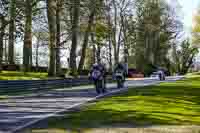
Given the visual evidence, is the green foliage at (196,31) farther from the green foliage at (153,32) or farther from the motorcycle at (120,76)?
the motorcycle at (120,76)

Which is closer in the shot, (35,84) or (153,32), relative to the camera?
(35,84)

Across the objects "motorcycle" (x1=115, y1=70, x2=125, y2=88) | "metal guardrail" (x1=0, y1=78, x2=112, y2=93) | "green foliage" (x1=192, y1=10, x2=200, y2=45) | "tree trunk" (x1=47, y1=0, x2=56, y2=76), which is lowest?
"metal guardrail" (x1=0, y1=78, x2=112, y2=93)

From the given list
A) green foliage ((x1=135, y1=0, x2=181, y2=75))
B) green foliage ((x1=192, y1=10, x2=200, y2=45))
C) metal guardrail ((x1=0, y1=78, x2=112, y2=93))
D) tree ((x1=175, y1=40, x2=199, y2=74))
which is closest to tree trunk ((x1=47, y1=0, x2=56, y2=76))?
metal guardrail ((x1=0, y1=78, x2=112, y2=93))

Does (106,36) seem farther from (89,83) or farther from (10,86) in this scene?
(10,86)

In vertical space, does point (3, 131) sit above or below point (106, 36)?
below

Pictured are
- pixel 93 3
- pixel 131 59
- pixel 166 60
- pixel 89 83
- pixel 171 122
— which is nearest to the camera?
pixel 171 122

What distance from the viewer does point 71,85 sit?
1809 inches

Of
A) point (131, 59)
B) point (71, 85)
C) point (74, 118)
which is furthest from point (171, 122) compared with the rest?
point (131, 59)

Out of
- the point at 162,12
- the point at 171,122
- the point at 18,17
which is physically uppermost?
Result: the point at 162,12

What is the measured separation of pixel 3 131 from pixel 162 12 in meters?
97.2

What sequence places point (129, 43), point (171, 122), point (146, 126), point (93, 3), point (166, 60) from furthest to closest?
point (166, 60) → point (129, 43) → point (93, 3) → point (171, 122) → point (146, 126)

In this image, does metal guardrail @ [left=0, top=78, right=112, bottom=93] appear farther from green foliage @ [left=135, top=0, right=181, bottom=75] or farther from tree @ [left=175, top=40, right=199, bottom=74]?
tree @ [left=175, top=40, right=199, bottom=74]

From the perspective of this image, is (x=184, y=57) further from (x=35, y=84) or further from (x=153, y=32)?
(x=35, y=84)

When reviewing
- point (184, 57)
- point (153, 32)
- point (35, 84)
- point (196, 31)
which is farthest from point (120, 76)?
point (184, 57)
